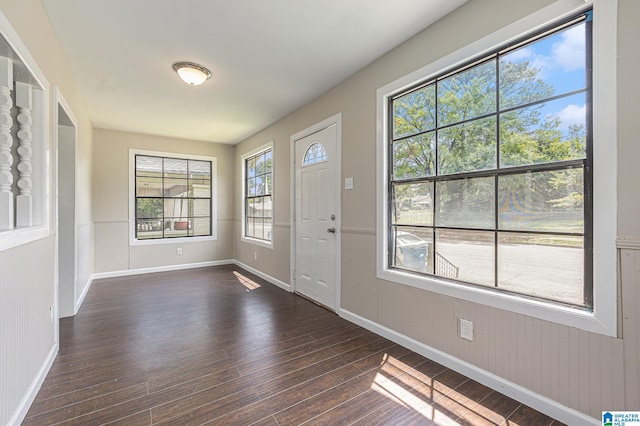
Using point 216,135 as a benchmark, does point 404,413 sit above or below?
below

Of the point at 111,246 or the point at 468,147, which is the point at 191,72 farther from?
the point at 111,246

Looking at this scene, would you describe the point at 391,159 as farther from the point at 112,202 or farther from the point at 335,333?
the point at 112,202

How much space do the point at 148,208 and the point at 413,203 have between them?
16.3 feet

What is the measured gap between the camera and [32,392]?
5.58 ft

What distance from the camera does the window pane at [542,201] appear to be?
61.2 inches

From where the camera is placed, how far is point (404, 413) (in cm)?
161

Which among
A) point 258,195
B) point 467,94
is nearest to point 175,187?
point 258,195

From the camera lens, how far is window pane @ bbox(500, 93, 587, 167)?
5.08 feet

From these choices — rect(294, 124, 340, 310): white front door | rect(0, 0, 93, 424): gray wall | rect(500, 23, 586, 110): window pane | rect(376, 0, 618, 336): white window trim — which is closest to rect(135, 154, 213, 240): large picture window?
rect(294, 124, 340, 310): white front door

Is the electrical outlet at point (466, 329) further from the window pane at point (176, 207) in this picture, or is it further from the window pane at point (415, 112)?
the window pane at point (176, 207)

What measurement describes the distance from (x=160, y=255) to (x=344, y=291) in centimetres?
400

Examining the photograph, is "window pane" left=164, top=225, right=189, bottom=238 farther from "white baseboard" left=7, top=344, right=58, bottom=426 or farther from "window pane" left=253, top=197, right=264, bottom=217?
"white baseboard" left=7, top=344, right=58, bottom=426

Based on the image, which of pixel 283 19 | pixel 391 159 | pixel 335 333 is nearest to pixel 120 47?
pixel 283 19

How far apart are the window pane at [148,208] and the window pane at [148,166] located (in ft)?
1.58
